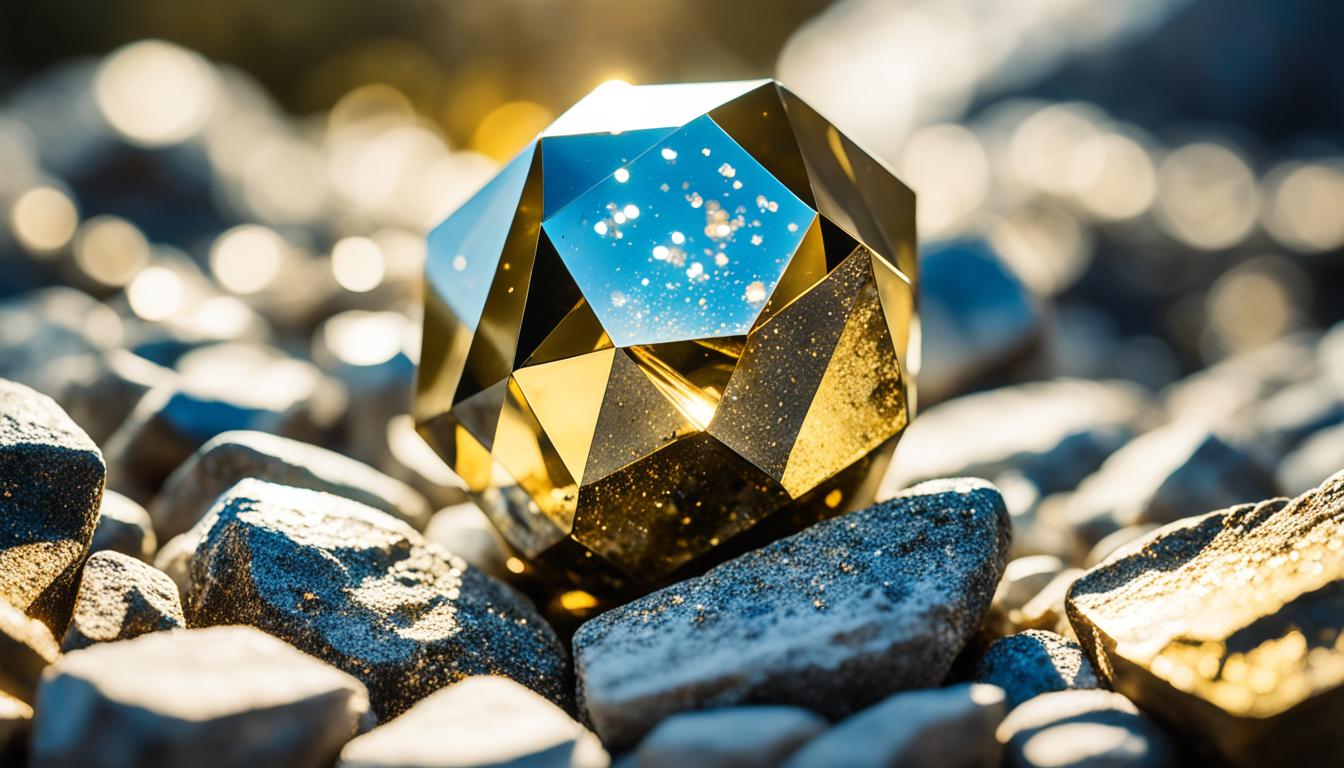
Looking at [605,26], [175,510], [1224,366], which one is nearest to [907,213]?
[175,510]

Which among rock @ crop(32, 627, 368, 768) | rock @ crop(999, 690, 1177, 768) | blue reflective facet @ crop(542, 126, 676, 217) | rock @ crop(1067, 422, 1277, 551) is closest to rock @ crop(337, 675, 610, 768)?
rock @ crop(32, 627, 368, 768)

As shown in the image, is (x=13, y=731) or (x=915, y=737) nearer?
(x=915, y=737)

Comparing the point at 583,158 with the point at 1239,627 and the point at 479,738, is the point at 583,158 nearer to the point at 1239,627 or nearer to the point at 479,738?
the point at 479,738

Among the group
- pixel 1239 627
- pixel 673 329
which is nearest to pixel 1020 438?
pixel 1239 627

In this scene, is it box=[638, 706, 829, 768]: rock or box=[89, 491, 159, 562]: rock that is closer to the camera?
box=[638, 706, 829, 768]: rock

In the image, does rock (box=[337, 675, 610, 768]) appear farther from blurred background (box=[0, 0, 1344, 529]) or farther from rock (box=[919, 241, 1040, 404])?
rock (box=[919, 241, 1040, 404])

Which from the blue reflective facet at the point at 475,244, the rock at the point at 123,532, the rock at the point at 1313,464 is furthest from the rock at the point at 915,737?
the rock at the point at 1313,464

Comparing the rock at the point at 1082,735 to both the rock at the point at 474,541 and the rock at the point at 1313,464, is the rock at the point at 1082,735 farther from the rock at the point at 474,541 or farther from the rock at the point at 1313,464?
the rock at the point at 1313,464
